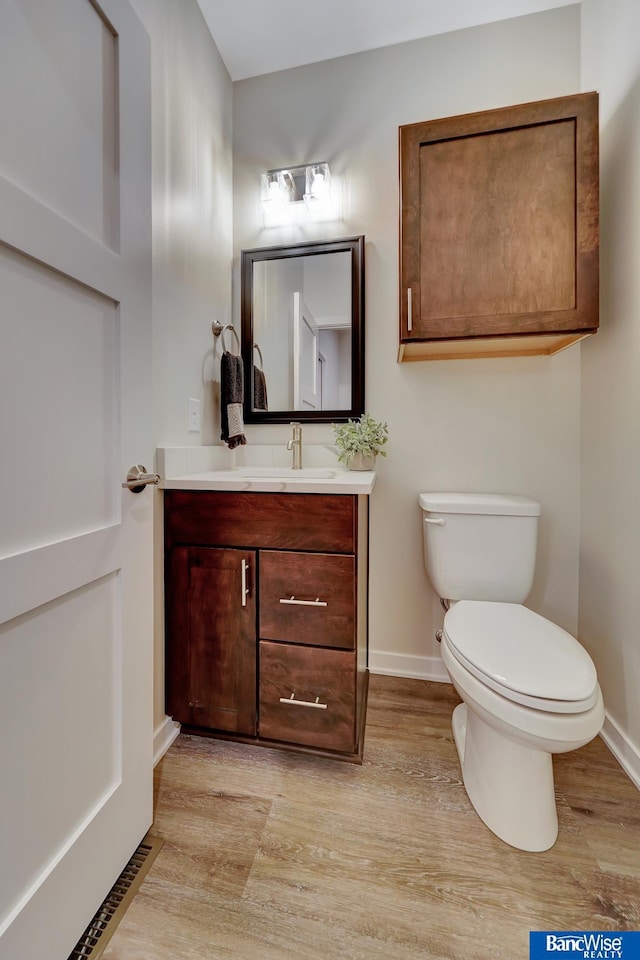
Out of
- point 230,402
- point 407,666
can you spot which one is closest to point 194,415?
point 230,402

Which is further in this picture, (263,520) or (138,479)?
(263,520)

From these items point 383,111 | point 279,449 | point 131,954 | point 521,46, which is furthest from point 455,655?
point 521,46

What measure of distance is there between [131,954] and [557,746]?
3.19 ft

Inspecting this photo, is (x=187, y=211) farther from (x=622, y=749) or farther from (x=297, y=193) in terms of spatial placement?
(x=622, y=749)

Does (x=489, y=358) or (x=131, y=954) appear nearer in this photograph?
(x=131, y=954)

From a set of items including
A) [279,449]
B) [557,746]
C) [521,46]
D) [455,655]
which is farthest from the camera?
[279,449]

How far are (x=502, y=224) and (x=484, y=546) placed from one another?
1.10 metres

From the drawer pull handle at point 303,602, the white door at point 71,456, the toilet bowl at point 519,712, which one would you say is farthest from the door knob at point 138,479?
the toilet bowl at point 519,712

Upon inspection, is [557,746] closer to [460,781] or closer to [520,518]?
[460,781]

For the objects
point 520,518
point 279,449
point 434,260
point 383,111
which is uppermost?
point 383,111

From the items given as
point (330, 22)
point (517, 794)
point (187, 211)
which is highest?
point (330, 22)

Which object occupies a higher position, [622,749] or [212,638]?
[212,638]

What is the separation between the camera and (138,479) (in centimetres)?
93

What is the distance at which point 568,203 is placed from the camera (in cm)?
130
